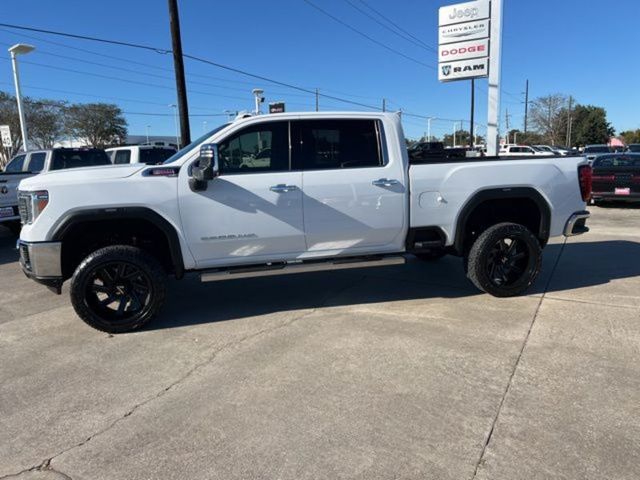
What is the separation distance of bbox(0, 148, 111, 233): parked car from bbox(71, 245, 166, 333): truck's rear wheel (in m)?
6.40

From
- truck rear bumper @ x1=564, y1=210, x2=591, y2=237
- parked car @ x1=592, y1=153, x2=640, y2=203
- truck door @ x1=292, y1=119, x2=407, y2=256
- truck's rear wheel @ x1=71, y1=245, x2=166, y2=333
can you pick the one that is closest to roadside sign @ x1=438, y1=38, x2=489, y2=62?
parked car @ x1=592, y1=153, x2=640, y2=203

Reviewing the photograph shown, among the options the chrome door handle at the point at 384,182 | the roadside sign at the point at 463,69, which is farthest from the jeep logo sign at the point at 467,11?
the chrome door handle at the point at 384,182

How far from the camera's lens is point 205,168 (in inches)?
173

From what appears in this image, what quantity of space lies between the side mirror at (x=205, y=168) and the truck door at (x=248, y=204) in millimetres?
82

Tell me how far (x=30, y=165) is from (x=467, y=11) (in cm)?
1244

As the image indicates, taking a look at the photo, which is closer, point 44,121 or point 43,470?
point 43,470

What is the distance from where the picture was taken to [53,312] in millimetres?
Answer: 5496

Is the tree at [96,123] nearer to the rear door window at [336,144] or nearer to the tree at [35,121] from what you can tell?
the tree at [35,121]

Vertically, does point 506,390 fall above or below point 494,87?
below

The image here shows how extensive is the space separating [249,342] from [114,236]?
1754 mm

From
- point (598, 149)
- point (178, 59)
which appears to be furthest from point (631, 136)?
point (178, 59)

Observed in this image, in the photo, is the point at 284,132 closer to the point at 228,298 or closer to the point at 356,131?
the point at 356,131

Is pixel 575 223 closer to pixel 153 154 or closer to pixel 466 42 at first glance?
pixel 466 42

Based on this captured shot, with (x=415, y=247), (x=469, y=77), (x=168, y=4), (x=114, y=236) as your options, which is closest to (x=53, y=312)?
(x=114, y=236)
